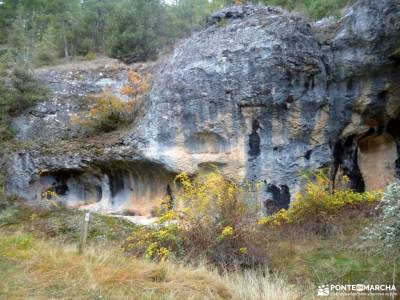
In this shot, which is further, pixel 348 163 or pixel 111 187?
pixel 111 187

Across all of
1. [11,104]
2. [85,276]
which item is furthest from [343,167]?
[11,104]

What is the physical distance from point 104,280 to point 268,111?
8.54 metres

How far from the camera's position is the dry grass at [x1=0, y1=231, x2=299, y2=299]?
4918 mm

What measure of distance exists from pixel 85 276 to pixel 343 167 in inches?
413

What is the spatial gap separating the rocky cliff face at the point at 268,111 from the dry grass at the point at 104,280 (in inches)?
275

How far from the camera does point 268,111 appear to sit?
506 inches

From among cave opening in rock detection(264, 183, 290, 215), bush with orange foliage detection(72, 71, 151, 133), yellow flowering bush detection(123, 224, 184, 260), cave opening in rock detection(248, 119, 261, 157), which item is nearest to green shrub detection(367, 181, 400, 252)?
yellow flowering bush detection(123, 224, 184, 260)

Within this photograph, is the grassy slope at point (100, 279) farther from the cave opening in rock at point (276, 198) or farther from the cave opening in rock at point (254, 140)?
the cave opening in rock at point (254, 140)

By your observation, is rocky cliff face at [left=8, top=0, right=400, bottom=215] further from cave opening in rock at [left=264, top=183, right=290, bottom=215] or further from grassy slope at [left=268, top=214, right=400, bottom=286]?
grassy slope at [left=268, top=214, right=400, bottom=286]

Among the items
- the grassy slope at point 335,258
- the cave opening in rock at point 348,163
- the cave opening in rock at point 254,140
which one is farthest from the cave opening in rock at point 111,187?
the cave opening in rock at point 348,163

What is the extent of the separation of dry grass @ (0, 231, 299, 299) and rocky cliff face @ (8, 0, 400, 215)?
275 inches

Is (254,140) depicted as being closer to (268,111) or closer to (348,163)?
(268,111)

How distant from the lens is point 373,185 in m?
14.3

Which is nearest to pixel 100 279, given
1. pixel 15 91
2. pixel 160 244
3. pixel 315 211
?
pixel 160 244
